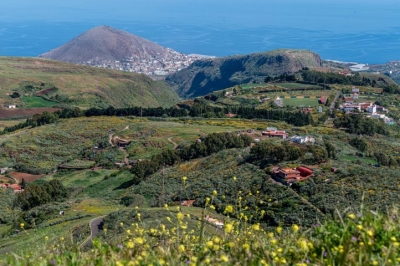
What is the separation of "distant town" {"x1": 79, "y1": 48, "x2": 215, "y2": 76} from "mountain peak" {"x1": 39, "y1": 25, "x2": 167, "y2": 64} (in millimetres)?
1937

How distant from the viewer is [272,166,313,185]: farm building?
18047mm

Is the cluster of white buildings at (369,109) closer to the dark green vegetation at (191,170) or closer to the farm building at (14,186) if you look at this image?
the dark green vegetation at (191,170)

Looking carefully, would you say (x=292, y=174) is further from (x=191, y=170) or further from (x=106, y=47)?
(x=106, y=47)

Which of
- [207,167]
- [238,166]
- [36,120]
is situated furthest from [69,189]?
[36,120]

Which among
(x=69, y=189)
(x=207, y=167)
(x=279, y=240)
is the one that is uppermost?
(x=279, y=240)

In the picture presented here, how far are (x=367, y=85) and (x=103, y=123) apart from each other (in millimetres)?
43455

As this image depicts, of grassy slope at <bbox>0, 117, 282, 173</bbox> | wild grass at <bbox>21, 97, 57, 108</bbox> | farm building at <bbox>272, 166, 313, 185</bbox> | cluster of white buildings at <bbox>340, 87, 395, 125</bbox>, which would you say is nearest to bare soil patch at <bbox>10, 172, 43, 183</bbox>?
grassy slope at <bbox>0, 117, 282, 173</bbox>

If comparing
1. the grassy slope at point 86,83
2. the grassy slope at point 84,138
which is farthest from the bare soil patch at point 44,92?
the grassy slope at point 84,138

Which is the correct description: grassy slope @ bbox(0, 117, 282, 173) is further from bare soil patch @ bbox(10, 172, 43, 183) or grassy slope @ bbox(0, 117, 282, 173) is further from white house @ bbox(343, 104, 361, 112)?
white house @ bbox(343, 104, 361, 112)

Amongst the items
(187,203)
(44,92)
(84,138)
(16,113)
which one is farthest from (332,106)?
(44,92)

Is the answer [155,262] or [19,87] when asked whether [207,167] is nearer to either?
[155,262]

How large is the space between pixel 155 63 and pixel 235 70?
36783 mm

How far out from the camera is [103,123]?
44.3m

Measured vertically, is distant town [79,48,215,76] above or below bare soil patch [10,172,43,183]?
above
